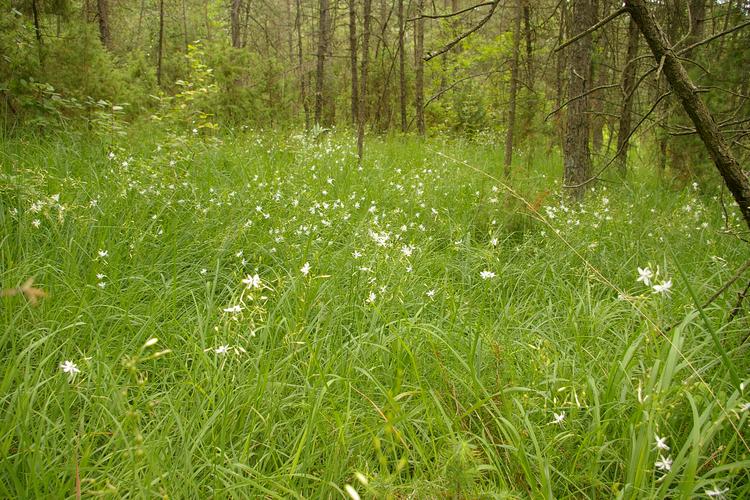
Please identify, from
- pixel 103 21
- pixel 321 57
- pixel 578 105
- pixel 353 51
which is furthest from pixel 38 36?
pixel 578 105

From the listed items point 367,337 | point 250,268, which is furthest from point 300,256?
point 367,337

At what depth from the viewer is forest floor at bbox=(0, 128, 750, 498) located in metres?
1.72

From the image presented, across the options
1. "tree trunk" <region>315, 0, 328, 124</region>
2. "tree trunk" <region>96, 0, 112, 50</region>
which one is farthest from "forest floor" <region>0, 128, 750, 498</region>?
"tree trunk" <region>96, 0, 112, 50</region>

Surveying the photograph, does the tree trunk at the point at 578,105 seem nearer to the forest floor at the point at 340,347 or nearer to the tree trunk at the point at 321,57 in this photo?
the forest floor at the point at 340,347

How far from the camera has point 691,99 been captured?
2053mm

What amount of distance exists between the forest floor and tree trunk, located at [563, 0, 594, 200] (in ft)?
3.40

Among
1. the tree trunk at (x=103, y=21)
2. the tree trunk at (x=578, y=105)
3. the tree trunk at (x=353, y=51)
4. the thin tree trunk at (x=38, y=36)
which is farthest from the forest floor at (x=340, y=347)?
the tree trunk at (x=103, y=21)

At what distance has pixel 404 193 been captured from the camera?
5.43 m

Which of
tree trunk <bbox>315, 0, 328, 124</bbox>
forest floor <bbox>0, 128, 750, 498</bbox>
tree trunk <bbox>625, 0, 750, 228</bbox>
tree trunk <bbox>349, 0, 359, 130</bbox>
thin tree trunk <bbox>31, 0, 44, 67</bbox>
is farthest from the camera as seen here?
tree trunk <bbox>315, 0, 328, 124</bbox>

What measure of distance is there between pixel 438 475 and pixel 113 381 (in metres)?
1.43

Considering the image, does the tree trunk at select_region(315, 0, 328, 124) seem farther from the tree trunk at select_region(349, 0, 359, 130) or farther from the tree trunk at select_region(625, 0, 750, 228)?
the tree trunk at select_region(625, 0, 750, 228)

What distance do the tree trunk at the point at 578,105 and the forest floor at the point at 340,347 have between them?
104cm

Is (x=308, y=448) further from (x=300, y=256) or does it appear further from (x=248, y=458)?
(x=300, y=256)

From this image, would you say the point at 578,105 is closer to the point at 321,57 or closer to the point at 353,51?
the point at 353,51
